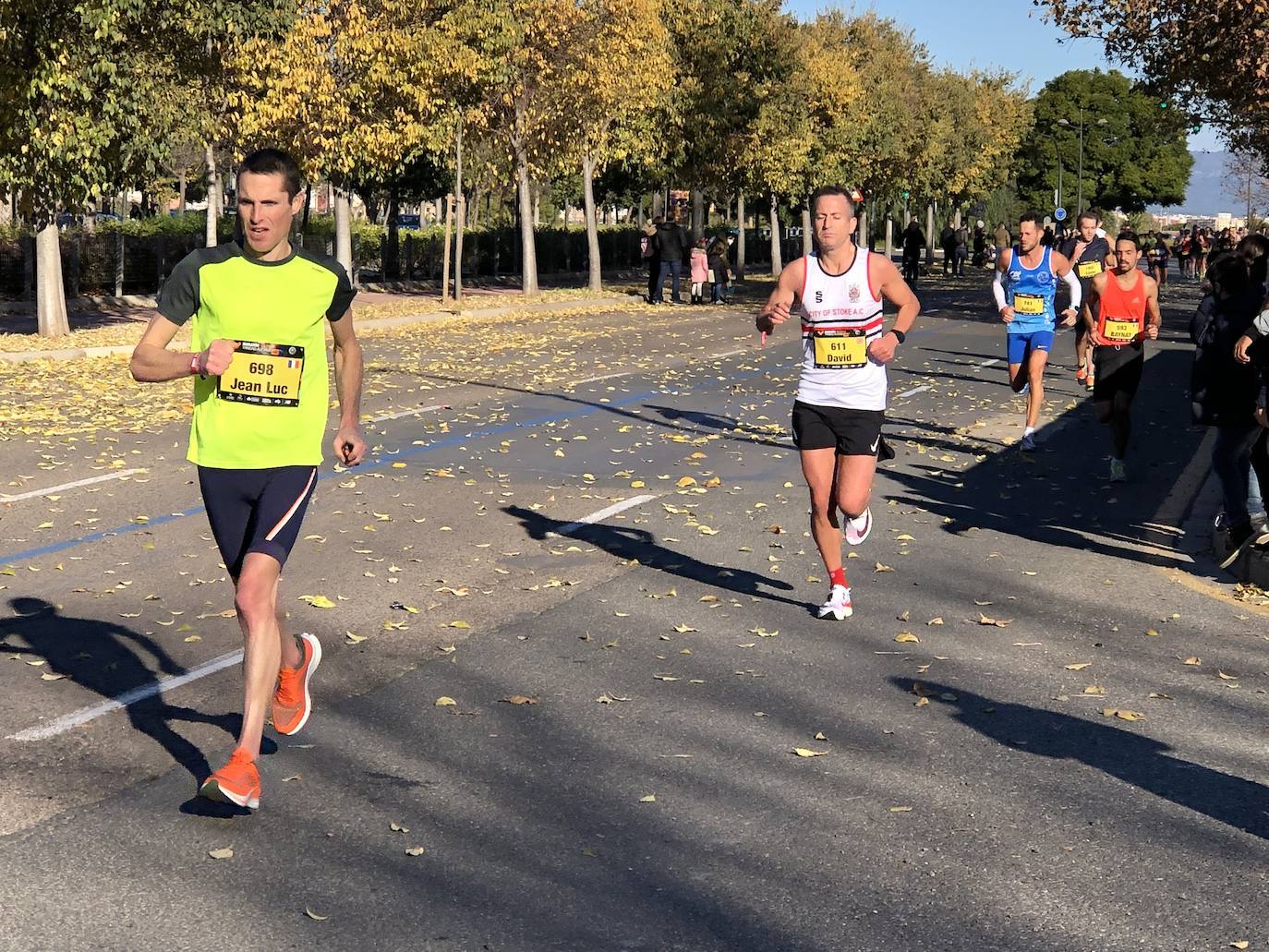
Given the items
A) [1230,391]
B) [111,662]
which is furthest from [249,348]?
[1230,391]

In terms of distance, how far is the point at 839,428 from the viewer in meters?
7.69

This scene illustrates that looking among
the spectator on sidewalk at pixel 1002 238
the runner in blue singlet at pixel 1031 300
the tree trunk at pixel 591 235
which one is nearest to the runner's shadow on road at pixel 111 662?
the runner in blue singlet at pixel 1031 300

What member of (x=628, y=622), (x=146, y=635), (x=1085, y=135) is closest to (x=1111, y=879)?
(x=628, y=622)

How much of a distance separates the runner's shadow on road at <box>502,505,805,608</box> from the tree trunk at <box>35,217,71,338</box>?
50.7 ft

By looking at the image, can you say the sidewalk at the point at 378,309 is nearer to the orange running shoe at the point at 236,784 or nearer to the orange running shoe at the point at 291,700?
the orange running shoe at the point at 291,700

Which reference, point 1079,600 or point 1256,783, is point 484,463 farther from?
point 1256,783

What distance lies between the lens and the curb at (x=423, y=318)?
69.3 feet

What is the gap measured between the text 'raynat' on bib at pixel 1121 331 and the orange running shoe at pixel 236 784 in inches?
341

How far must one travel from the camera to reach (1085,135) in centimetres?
12875

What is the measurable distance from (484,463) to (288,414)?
24.2ft

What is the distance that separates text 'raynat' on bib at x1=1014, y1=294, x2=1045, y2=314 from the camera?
13523mm

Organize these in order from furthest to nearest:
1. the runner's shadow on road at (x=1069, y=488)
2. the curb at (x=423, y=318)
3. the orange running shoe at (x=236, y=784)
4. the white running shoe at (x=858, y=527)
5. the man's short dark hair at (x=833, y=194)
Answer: the curb at (x=423, y=318) → the runner's shadow on road at (x=1069, y=488) → the white running shoe at (x=858, y=527) → the man's short dark hair at (x=833, y=194) → the orange running shoe at (x=236, y=784)

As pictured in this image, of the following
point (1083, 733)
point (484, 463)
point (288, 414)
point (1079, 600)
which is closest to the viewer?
point (288, 414)

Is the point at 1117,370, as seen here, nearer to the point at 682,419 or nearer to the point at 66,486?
the point at 682,419
